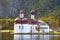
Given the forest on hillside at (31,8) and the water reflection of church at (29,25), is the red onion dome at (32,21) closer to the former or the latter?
the water reflection of church at (29,25)

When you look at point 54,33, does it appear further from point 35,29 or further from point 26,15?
point 26,15

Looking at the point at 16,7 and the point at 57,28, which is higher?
the point at 16,7

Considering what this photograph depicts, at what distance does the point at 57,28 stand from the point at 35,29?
938 mm

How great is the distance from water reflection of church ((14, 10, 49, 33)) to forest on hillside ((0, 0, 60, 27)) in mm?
172

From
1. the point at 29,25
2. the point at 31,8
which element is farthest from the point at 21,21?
the point at 31,8

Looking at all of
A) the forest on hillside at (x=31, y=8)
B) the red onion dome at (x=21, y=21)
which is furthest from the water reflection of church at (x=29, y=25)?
the forest on hillside at (x=31, y=8)

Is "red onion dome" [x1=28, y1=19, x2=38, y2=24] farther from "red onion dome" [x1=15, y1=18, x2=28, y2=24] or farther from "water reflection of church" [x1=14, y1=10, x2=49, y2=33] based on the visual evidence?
"red onion dome" [x1=15, y1=18, x2=28, y2=24]

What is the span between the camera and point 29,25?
9.52 meters

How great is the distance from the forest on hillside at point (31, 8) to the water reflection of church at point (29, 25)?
0.17 meters

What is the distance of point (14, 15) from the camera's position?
9133 millimetres

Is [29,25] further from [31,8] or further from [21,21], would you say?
[31,8]

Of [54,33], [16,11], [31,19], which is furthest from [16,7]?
[54,33]

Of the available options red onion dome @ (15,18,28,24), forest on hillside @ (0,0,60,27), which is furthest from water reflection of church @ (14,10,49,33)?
forest on hillside @ (0,0,60,27)

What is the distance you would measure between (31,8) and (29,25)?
2.56 ft
